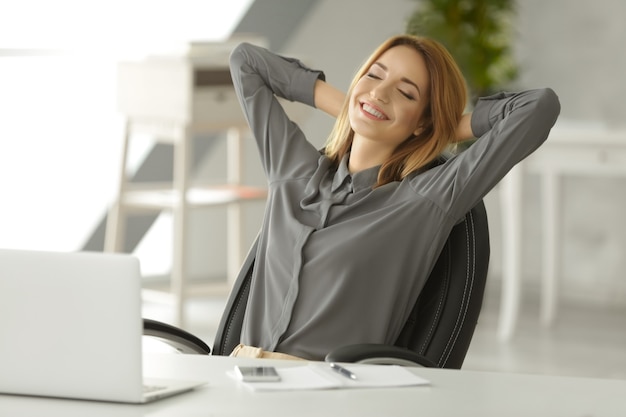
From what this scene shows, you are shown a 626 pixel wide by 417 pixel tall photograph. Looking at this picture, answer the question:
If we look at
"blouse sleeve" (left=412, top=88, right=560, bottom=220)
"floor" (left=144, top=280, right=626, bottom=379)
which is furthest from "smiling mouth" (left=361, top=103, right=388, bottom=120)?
"floor" (left=144, top=280, right=626, bottom=379)

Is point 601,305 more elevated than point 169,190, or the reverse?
point 169,190

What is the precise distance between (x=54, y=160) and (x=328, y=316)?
11.4 ft

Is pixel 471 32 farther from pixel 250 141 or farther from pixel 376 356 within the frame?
pixel 376 356

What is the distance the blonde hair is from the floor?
2.04 m

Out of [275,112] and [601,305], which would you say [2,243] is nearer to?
[601,305]

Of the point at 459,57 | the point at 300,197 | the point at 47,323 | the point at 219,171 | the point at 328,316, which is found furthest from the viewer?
the point at 219,171

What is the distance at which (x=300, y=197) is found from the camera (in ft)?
7.89

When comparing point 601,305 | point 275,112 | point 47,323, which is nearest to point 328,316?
point 275,112

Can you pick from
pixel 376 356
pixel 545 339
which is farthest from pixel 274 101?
pixel 545 339

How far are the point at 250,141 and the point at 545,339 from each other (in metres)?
2.07

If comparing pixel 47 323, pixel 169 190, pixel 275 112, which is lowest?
pixel 47 323

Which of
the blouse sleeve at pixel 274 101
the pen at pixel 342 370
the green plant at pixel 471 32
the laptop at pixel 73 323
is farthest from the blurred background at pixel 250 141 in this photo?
the laptop at pixel 73 323

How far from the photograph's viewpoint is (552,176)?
17.5ft

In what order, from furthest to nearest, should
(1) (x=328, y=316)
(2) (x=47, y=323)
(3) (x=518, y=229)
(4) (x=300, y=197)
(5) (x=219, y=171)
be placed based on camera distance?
1. (5) (x=219, y=171)
2. (3) (x=518, y=229)
3. (4) (x=300, y=197)
4. (1) (x=328, y=316)
5. (2) (x=47, y=323)
